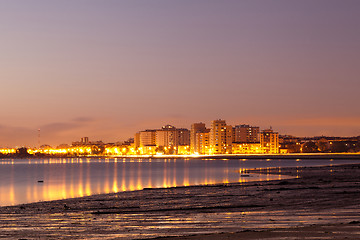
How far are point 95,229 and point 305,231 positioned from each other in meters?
7.88

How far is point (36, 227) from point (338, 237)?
39.7 feet

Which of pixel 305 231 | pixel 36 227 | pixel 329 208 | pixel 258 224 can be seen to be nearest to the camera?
pixel 305 231

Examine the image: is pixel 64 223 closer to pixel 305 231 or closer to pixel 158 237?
pixel 158 237

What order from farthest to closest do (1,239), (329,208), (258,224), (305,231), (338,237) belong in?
(329,208) < (258,224) < (1,239) < (305,231) < (338,237)

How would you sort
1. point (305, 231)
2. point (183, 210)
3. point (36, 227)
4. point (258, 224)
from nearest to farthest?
1. point (305, 231)
2. point (258, 224)
3. point (36, 227)
4. point (183, 210)

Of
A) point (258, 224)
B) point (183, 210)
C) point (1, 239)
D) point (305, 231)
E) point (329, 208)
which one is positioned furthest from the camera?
point (183, 210)

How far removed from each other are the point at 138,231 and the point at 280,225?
4997 mm

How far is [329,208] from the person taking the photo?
23406 millimetres

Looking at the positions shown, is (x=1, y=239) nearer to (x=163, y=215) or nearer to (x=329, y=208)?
(x=163, y=215)

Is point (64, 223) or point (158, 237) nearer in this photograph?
point (158, 237)

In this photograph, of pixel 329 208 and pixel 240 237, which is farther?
pixel 329 208

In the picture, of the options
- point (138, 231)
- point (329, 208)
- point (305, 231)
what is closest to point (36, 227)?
point (138, 231)

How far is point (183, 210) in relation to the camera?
2583 centimetres

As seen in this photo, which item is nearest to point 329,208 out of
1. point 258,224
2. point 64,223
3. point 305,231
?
point 258,224
